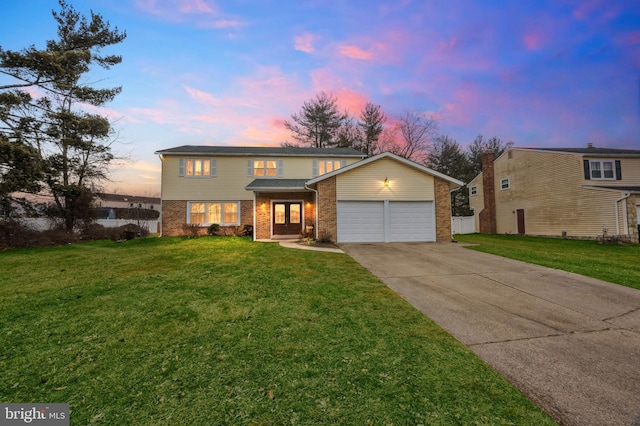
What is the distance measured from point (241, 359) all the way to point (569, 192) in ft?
75.7

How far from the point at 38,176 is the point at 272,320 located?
15824mm

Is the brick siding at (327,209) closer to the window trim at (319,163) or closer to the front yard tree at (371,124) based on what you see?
the window trim at (319,163)

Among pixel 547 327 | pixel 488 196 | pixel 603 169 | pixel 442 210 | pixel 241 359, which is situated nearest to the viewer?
pixel 241 359

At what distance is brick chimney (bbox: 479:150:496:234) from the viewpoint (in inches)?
918

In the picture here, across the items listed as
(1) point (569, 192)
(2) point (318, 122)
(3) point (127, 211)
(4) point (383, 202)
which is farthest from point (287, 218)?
(3) point (127, 211)

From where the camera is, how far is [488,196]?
923 inches

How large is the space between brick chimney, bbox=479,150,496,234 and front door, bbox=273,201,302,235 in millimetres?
18453

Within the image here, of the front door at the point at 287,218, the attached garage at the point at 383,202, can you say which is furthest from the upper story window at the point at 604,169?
the front door at the point at 287,218

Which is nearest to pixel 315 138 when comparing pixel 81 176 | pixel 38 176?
pixel 81 176

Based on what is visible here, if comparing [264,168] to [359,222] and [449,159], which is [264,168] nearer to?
[359,222]

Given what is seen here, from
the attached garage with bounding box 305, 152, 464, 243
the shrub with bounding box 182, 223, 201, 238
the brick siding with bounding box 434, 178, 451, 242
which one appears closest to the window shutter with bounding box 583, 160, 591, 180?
the attached garage with bounding box 305, 152, 464, 243

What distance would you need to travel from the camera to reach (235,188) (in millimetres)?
17703

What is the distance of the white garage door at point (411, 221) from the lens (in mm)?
13477

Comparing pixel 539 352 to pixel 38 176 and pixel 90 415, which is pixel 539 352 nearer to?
pixel 90 415
